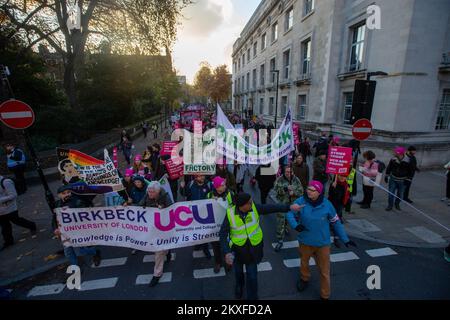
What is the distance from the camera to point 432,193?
7.98m

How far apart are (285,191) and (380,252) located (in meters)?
2.19

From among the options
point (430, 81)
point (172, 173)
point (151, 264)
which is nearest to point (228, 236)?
point (151, 264)

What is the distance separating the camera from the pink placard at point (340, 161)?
5363 mm

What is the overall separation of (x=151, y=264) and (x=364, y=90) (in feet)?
21.8

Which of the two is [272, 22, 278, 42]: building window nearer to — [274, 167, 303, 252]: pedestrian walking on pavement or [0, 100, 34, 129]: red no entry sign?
[274, 167, 303, 252]: pedestrian walking on pavement

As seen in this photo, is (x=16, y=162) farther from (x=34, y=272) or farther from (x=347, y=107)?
(x=347, y=107)

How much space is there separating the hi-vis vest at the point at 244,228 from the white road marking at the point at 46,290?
309cm

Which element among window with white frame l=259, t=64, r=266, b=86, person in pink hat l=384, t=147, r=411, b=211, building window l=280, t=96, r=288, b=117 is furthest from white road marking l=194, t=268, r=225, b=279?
window with white frame l=259, t=64, r=266, b=86

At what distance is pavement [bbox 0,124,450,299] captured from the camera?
375 cm

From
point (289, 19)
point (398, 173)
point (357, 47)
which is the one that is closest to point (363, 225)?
point (398, 173)

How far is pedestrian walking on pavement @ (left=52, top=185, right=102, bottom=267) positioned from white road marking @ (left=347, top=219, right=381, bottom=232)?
578cm

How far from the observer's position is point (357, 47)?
44.6ft

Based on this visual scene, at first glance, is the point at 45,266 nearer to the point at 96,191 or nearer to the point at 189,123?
the point at 96,191

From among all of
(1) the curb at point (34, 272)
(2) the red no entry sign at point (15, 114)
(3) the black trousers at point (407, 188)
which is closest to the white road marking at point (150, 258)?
(1) the curb at point (34, 272)
